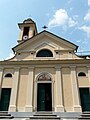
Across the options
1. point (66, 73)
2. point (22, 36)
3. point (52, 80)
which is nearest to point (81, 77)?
point (66, 73)

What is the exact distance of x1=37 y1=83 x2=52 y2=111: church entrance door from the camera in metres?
15.8

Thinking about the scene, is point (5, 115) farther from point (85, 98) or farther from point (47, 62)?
point (85, 98)

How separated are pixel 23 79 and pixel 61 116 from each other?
4.89 metres

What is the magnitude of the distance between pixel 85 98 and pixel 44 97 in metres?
3.60

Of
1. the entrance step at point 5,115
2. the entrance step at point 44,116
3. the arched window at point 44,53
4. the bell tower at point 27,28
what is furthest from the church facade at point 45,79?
the bell tower at point 27,28

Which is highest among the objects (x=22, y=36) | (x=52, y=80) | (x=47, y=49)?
(x=22, y=36)

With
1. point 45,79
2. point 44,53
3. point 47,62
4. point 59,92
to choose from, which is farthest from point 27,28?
point 59,92

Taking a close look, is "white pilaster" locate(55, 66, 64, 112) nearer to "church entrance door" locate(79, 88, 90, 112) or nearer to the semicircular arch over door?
the semicircular arch over door

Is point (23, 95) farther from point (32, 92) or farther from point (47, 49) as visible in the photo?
point (47, 49)

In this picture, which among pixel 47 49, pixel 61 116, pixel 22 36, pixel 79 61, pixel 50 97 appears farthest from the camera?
pixel 22 36

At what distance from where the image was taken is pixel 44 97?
16266 millimetres

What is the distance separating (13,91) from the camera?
54.0ft

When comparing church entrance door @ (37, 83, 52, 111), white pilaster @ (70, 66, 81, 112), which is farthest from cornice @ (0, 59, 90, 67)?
church entrance door @ (37, 83, 52, 111)

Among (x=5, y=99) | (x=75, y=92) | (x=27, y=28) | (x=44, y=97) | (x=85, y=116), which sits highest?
(x=27, y=28)
